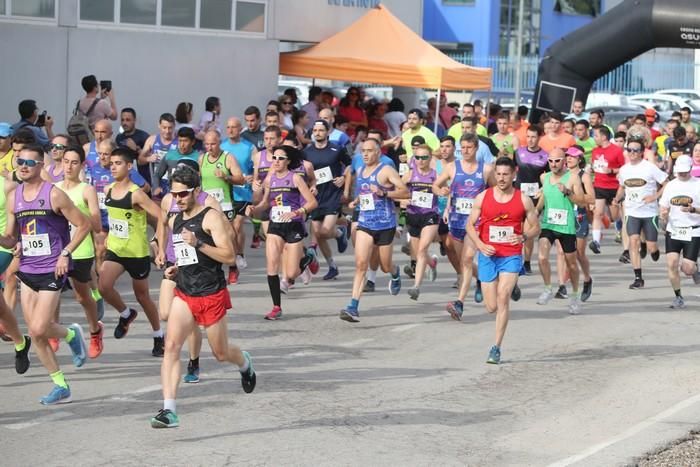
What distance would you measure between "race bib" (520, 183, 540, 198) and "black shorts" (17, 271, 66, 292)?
Answer: 318 inches

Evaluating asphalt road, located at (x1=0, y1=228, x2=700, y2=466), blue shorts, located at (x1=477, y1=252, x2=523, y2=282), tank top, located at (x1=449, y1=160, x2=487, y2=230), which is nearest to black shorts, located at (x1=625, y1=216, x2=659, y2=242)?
asphalt road, located at (x1=0, y1=228, x2=700, y2=466)

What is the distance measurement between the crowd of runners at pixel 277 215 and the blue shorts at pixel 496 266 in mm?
13

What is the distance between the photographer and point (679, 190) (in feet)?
48.3

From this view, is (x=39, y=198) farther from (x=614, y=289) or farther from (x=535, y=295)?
(x=614, y=289)

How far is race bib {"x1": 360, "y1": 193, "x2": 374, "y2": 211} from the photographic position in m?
13.7

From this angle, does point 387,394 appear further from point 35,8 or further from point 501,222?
point 35,8

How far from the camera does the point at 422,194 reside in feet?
47.6

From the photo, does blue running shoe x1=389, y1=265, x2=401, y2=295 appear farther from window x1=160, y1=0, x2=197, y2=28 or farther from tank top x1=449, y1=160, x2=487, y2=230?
window x1=160, y1=0, x2=197, y2=28

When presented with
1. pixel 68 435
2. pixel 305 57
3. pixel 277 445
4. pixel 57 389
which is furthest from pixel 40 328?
pixel 305 57

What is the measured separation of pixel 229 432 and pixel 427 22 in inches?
1820

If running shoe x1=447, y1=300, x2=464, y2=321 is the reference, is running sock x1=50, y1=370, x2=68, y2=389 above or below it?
below

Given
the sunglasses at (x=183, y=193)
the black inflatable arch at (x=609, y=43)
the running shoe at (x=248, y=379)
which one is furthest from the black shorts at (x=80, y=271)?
the black inflatable arch at (x=609, y=43)

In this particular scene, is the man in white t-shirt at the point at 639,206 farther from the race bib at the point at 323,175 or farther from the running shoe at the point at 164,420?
the running shoe at the point at 164,420

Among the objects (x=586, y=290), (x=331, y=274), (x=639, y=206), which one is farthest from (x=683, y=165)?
(x=331, y=274)
